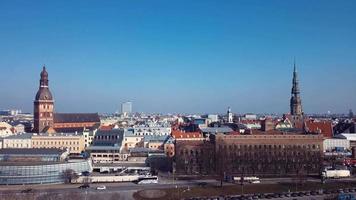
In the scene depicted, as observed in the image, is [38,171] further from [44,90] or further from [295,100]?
[295,100]


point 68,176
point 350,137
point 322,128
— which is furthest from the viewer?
point 322,128

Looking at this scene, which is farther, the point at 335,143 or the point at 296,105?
the point at 296,105

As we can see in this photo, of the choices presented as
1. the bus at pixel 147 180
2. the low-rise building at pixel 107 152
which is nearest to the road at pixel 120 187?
the bus at pixel 147 180

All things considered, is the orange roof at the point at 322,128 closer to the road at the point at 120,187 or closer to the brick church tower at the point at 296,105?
the brick church tower at the point at 296,105

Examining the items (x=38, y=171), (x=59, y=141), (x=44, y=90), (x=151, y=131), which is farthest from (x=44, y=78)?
(x=38, y=171)

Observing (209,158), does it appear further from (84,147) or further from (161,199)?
(84,147)

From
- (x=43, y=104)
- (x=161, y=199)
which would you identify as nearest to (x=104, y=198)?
(x=161, y=199)
